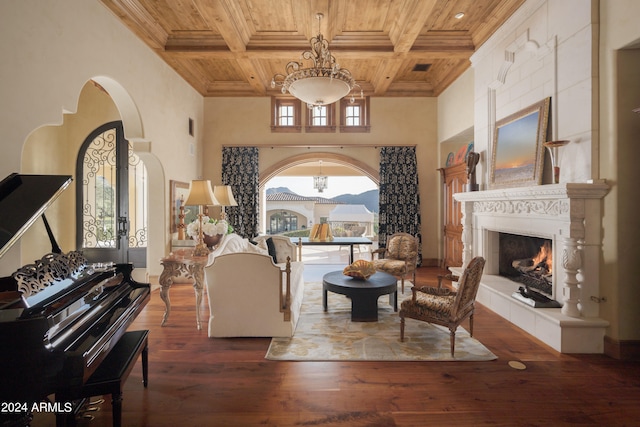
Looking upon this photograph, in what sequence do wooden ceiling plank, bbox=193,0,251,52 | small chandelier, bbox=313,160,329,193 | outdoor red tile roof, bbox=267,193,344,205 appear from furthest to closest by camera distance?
outdoor red tile roof, bbox=267,193,344,205, small chandelier, bbox=313,160,329,193, wooden ceiling plank, bbox=193,0,251,52

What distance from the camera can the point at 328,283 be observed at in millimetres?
4043

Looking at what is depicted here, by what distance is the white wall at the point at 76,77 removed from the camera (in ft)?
9.11

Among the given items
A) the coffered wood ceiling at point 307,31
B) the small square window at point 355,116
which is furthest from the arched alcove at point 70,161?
the small square window at point 355,116

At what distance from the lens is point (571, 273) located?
3.12 meters

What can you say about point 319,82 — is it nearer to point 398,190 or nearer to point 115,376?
point 115,376

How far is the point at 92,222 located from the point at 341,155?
5192 millimetres

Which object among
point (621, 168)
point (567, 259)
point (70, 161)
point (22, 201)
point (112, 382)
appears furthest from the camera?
point (70, 161)

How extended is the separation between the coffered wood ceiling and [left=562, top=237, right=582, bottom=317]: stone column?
10.1 ft

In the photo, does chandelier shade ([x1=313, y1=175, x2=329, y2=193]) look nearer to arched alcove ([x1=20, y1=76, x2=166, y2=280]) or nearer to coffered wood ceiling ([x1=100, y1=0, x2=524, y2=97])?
coffered wood ceiling ([x1=100, y1=0, x2=524, y2=97])

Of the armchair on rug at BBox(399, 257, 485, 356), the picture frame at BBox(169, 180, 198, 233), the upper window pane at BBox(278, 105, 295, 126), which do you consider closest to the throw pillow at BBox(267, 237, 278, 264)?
the picture frame at BBox(169, 180, 198, 233)

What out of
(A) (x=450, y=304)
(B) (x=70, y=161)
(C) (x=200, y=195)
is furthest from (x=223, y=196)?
(A) (x=450, y=304)

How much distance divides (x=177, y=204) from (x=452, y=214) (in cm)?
554

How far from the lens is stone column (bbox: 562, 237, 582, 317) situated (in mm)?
3065

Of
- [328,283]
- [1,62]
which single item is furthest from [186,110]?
[328,283]
